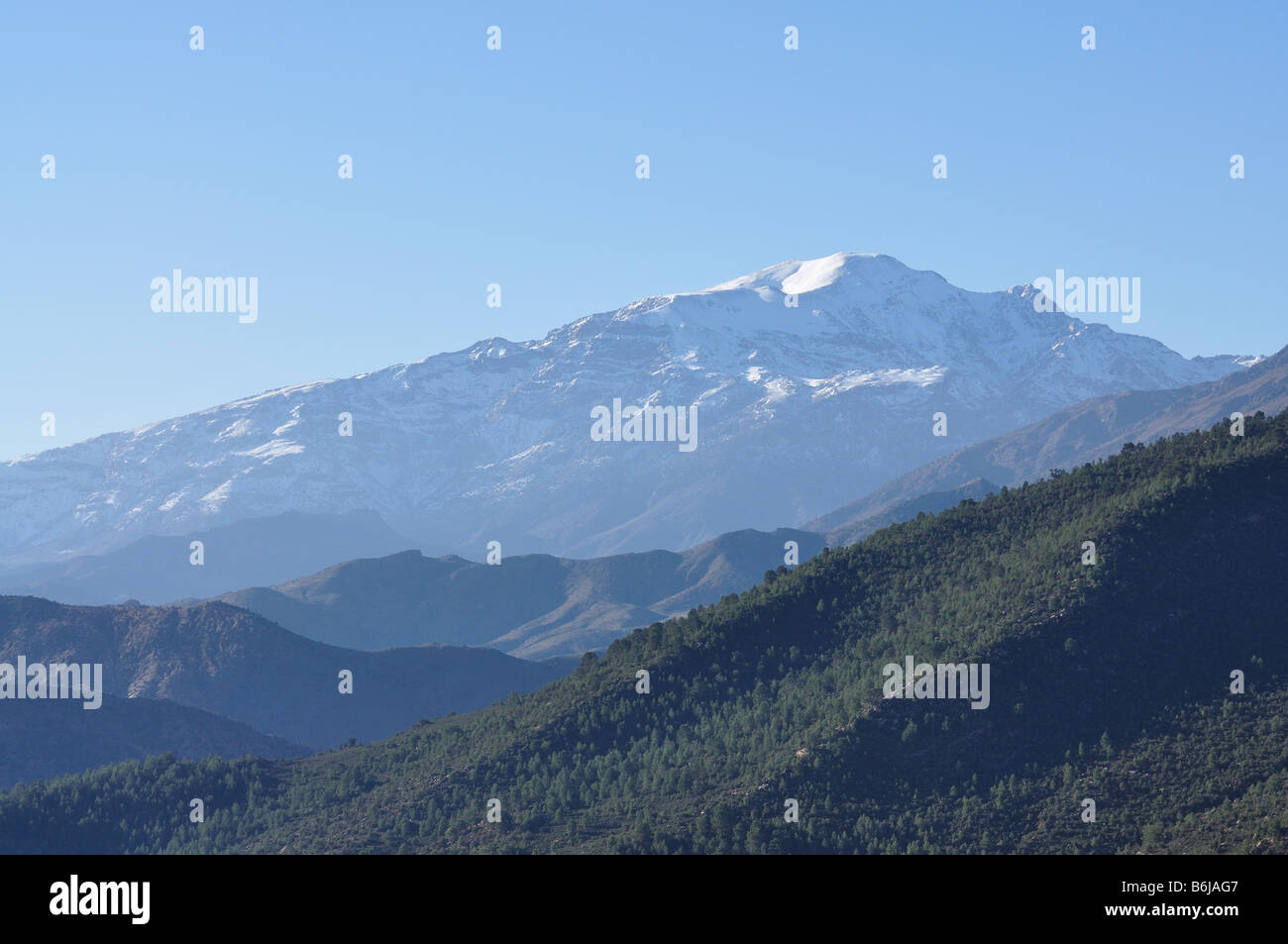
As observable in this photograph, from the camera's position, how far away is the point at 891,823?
96.1m

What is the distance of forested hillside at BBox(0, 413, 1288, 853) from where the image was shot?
3770 inches

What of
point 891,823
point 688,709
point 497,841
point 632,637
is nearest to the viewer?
point 891,823

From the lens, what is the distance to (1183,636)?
112m

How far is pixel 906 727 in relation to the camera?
10712cm

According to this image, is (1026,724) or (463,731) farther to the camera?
(463,731)

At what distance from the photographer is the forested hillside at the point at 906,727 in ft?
314

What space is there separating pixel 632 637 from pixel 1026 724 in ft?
164
